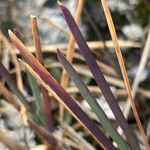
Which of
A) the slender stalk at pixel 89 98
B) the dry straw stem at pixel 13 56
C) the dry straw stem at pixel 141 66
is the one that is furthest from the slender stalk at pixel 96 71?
the dry straw stem at pixel 13 56

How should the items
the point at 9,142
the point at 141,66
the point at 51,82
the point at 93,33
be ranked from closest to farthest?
the point at 51,82, the point at 9,142, the point at 141,66, the point at 93,33

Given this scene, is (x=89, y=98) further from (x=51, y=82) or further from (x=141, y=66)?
(x=141, y=66)

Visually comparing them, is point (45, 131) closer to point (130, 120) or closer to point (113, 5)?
point (130, 120)

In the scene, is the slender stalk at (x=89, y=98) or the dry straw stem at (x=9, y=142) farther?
the dry straw stem at (x=9, y=142)

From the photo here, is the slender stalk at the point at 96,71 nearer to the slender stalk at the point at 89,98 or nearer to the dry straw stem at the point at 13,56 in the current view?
the slender stalk at the point at 89,98

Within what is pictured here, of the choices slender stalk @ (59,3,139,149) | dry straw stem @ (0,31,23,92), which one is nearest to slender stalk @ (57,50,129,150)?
slender stalk @ (59,3,139,149)

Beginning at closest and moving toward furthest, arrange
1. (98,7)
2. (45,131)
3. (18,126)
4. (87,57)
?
(87,57), (45,131), (18,126), (98,7)

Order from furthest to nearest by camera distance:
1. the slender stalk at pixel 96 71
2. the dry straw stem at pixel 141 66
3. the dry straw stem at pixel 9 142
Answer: the dry straw stem at pixel 141 66 → the dry straw stem at pixel 9 142 → the slender stalk at pixel 96 71

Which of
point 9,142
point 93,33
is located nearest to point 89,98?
point 9,142

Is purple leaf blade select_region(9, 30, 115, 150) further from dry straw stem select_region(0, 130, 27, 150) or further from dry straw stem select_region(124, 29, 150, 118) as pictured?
dry straw stem select_region(124, 29, 150, 118)

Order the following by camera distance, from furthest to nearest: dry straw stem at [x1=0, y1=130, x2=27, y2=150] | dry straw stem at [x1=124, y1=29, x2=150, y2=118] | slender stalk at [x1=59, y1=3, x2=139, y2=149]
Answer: dry straw stem at [x1=124, y1=29, x2=150, y2=118] < dry straw stem at [x1=0, y1=130, x2=27, y2=150] < slender stalk at [x1=59, y1=3, x2=139, y2=149]

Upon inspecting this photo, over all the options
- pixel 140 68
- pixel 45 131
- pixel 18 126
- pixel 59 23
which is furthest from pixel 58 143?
pixel 59 23
